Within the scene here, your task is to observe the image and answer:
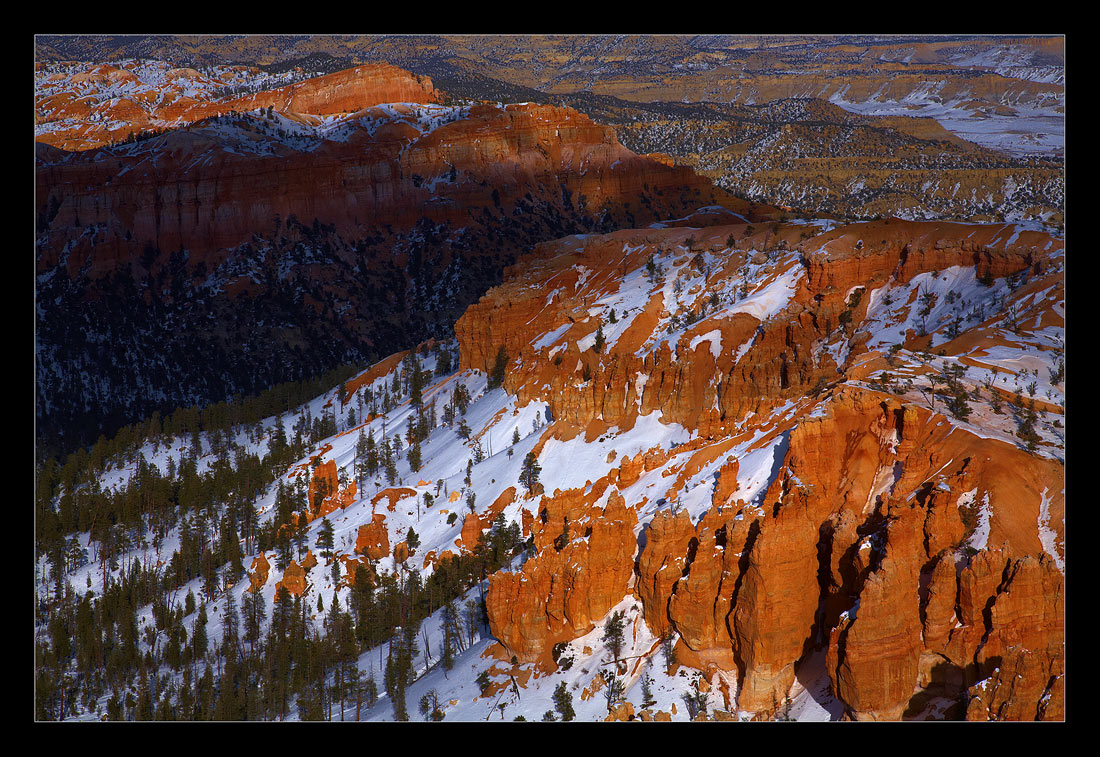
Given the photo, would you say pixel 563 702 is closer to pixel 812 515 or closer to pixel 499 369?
pixel 812 515

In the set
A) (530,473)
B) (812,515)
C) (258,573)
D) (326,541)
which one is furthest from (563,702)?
(258,573)

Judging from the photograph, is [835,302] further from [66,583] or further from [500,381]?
[66,583]

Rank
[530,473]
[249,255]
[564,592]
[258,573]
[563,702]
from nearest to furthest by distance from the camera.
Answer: [563,702] → [564,592] → [530,473] → [258,573] → [249,255]

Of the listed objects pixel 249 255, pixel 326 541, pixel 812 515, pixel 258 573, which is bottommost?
pixel 258 573

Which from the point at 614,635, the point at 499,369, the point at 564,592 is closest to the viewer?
the point at 614,635

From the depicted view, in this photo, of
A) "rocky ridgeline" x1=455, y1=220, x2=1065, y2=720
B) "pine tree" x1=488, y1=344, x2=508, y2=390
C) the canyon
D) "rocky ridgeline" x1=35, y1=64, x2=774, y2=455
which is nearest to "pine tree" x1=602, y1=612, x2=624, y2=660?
the canyon

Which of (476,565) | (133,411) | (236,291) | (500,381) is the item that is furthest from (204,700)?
(236,291)

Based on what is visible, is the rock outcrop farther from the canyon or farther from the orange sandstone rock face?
the orange sandstone rock face

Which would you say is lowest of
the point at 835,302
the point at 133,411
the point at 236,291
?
the point at 133,411
